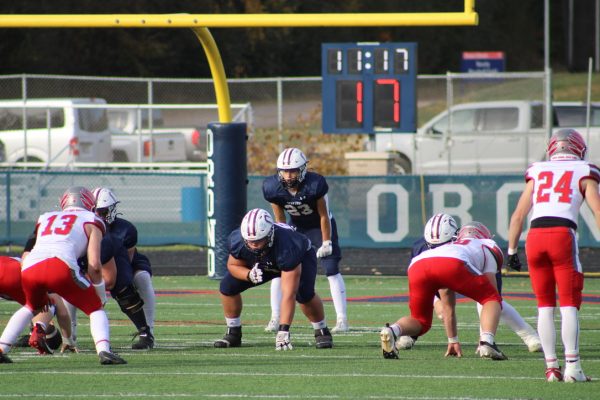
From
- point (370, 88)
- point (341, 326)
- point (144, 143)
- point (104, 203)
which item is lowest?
point (341, 326)

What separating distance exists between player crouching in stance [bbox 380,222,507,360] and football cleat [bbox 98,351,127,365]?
1803 mm

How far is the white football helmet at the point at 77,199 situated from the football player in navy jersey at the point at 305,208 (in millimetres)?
2058

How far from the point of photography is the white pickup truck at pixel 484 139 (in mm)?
22344

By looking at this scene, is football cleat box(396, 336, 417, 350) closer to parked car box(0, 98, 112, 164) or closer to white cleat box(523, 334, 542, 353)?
white cleat box(523, 334, 542, 353)

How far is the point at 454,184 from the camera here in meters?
17.3

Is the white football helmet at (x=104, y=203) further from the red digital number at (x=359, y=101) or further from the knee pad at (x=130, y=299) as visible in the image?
the red digital number at (x=359, y=101)

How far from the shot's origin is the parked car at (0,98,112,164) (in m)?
22.6

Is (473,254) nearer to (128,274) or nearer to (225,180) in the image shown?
(128,274)

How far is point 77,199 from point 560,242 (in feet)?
11.0

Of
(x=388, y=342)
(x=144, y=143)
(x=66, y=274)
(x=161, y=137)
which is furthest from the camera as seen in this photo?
(x=161, y=137)

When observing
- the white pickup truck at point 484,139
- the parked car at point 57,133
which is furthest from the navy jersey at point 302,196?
the parked car at point 57,133

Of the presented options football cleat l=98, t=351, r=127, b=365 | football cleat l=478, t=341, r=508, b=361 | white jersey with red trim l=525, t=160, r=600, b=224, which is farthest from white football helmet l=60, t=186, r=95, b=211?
white jersey with red trim l=525, t=160, r=600, b=224

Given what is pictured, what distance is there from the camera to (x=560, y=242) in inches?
295

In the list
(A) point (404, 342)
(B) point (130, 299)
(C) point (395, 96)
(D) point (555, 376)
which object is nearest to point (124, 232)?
(B) point (130, 299)
